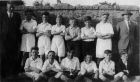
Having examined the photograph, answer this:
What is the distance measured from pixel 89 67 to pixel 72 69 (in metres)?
0.23

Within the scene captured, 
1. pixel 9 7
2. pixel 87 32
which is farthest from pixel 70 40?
pixel 9 7

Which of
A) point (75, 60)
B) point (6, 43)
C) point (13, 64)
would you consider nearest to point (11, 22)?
point (6, 43)

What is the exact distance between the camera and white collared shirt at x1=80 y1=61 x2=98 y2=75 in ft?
14.0

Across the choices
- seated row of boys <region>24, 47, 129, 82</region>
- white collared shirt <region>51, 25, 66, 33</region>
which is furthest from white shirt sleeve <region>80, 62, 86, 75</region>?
white collared shirt <region>51, 25, 66, 33</region>

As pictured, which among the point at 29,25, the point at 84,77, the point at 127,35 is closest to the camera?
the point at 84,77

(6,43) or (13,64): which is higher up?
(6,43)

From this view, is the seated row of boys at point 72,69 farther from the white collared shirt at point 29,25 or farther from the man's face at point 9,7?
the man's face at point 9,7

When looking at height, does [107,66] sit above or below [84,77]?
above

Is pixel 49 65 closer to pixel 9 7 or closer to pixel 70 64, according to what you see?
pixel 70 64

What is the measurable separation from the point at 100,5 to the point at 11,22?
1.24m

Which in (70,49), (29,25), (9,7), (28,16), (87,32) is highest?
(9,7)

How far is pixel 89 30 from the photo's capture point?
448cm

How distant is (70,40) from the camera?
4441mm

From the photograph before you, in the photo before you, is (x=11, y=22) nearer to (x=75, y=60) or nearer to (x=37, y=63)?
Result: (x=37, y=63)
